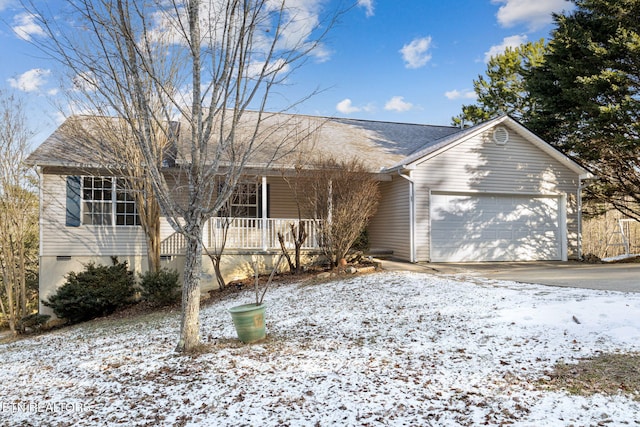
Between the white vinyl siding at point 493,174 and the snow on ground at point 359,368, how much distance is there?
15.8 ft

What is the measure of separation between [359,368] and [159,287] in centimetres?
734

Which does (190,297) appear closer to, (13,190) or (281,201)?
(281,201)

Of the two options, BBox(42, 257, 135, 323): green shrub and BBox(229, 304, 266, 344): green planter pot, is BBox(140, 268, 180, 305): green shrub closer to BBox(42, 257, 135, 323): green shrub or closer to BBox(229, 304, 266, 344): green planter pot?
BBox(42, 257, 135, 323): green shrub

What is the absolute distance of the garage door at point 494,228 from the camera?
11969 mm

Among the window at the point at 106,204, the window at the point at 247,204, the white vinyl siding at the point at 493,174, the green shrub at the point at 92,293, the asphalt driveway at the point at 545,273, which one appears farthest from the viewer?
the window at the point at 247,204

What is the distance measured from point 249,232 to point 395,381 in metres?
8.38

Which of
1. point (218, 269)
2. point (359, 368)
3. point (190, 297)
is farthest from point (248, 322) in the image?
point (218, 269)

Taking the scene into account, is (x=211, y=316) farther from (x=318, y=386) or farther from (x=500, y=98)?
(x=500, y=98)

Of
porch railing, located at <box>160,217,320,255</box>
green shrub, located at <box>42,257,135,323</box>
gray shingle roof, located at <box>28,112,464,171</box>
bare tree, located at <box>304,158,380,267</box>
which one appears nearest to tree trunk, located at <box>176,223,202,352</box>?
gray shingle roof, located at <box>28,112,464,171</box>

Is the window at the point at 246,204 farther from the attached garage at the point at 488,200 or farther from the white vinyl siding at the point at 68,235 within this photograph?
the attached garage at the point at 488,200

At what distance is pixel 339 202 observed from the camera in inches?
395

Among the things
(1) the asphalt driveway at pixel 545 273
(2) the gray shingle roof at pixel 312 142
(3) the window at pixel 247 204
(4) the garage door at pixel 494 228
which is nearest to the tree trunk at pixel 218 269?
(3) the window at pixel 247 204

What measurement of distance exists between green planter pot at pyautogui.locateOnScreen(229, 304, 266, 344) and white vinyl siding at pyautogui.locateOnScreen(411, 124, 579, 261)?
6927 millimetres

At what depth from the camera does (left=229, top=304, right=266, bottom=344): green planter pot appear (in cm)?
566
